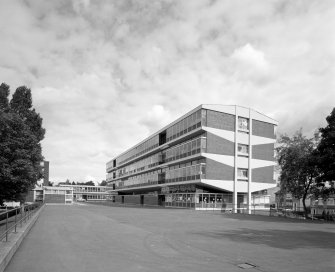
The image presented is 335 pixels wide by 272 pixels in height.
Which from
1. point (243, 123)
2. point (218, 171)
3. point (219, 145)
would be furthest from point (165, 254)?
point (243, 123)

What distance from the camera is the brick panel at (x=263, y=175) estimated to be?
58906 mm

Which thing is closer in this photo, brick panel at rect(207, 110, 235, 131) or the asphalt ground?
the asphalt ground

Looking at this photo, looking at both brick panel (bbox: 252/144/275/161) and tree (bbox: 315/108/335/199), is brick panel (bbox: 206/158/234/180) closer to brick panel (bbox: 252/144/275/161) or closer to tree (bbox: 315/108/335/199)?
brick panel (bbox: 252/144/275/161)

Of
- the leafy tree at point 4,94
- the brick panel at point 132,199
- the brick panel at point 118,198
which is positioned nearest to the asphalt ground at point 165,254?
the leafy tree at point 4,94

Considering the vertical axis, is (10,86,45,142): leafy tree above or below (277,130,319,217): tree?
above

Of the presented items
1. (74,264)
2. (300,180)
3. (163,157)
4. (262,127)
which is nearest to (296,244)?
(74,264)

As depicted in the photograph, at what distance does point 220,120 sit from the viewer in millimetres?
56594

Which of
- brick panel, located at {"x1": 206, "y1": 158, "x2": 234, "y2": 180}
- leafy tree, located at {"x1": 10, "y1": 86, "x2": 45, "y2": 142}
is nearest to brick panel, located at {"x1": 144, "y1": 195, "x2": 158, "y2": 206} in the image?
brick panel, located at {"x1": 206, "y1": 158, "x2": 234, "y2": 180}

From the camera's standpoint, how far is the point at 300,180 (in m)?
40.0

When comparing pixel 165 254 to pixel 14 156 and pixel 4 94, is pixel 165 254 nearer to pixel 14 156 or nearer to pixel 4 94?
pixel 14 156

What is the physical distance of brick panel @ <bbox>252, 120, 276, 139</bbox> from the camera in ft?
198

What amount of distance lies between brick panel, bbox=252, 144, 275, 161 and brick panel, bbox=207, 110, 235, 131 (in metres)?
5.27

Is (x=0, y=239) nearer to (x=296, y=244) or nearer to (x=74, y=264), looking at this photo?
(x=74, y=264)

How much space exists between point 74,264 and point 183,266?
8.23 feet
